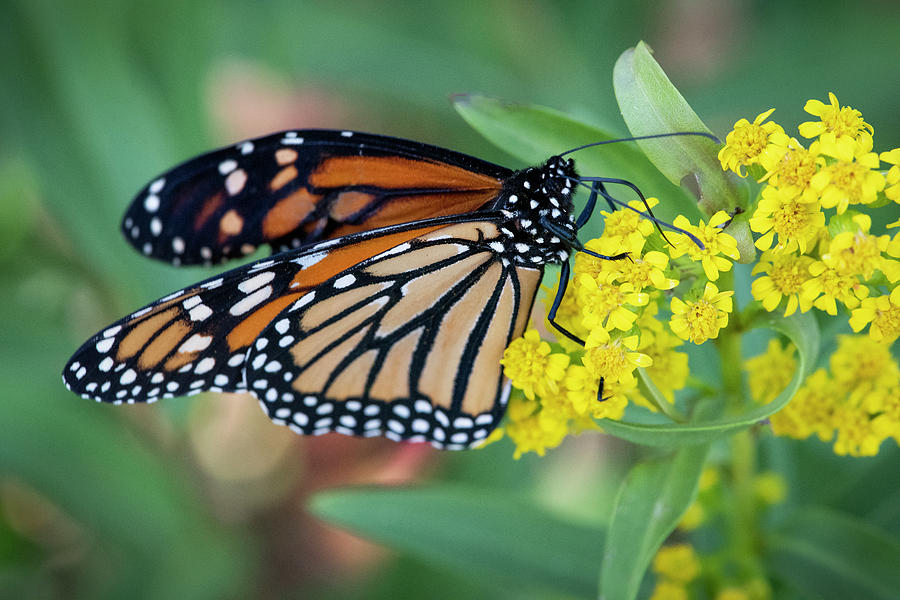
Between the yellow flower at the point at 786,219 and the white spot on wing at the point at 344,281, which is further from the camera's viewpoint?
the white spot on wing at the point at 344,281

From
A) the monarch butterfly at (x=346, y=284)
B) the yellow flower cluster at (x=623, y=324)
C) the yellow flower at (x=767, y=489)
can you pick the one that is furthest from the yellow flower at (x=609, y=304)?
the yellow flower at (x=767, y=489)

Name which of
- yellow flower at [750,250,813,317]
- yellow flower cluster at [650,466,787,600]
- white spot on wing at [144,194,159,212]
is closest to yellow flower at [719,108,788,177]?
yellow flower at [750,250,813,317]

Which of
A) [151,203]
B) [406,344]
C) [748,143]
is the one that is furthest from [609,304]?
[151,203]

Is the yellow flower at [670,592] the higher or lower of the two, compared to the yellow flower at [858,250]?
lower

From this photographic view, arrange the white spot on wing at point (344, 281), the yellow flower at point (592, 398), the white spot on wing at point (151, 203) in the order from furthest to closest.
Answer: the white spot on wing at point (151, 203), the white spot on wing at point (344, 281), the yellow flower at point (592, 398)

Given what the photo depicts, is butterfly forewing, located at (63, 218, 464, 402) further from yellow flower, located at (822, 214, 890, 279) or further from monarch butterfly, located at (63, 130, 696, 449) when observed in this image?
yellow flower, located at (822, 214, 890, 279)

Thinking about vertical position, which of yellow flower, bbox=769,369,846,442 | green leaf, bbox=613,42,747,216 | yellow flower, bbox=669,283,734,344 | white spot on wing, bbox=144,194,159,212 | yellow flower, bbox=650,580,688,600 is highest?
green leaf, bbox=613,42,747,216

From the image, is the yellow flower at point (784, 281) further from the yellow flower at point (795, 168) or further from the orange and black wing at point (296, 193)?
the orange and black wing at point (296, 193)

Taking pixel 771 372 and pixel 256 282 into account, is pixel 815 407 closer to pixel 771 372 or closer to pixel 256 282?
pixel 771 372
